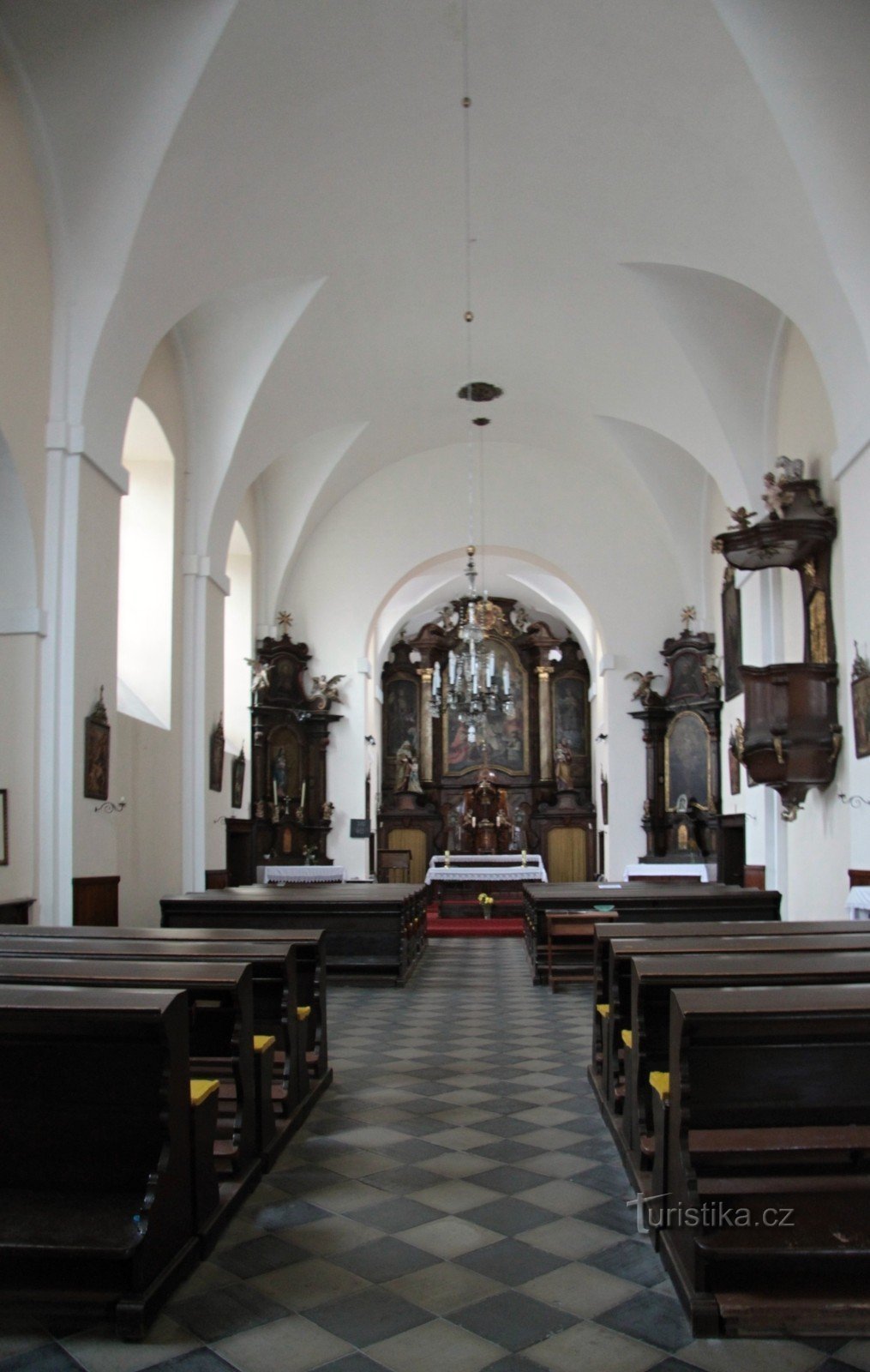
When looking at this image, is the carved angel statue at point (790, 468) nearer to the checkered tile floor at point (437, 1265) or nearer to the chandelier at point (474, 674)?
the chandelier at point (474, 674)

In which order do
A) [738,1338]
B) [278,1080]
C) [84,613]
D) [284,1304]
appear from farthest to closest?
[84,613] → [278,1080] → [284,1304] → [738,1338]

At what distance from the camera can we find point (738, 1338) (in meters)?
3.09

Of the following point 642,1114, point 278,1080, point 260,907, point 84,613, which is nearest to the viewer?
point 642,1114

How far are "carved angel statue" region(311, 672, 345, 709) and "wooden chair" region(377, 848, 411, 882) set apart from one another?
140 inches

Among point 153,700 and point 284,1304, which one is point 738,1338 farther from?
point 153,700

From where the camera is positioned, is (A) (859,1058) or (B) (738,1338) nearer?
(B) (738,1338)

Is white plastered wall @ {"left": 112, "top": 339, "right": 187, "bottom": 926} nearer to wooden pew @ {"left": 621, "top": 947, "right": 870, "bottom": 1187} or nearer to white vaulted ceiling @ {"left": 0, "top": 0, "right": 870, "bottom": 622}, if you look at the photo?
white vaulted ceiling @ {"left": 0, "top": 0, "right": 870, "bottom": 622}

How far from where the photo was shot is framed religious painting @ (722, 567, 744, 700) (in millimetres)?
14703

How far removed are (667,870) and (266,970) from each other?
11817mm

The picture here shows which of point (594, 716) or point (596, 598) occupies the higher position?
point (596, 598)

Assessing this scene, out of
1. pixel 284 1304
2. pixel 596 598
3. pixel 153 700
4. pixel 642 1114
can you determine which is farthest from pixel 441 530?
pixel 284 1304

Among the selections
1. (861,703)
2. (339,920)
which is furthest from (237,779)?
(861,703)

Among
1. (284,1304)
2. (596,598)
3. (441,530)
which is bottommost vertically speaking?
(284,1304)

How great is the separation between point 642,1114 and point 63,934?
3332 millimetres
